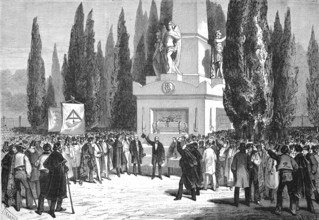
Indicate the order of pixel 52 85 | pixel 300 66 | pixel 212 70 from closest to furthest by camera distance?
pixel 300 66
pixel 52 85
pixel 212 70

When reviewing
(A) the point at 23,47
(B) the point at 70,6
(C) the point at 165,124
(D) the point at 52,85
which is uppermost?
(B) the point at 70,6

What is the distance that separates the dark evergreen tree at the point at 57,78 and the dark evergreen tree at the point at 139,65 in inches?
84.3

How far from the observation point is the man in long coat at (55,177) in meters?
11.1

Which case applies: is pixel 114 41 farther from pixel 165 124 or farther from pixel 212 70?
pixel 212 70

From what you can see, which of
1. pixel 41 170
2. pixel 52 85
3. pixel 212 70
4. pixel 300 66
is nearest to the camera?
pixel 41 170

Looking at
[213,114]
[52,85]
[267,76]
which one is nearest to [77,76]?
[52,85]

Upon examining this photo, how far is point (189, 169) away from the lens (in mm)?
11531

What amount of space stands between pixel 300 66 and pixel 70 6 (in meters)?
6.12

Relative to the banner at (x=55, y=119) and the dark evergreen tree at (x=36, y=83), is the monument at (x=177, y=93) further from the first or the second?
the dark evergreen tree at (x=36, y=83)

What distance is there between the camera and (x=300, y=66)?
12438mm

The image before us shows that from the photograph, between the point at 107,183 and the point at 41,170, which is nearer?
the point at 41,170

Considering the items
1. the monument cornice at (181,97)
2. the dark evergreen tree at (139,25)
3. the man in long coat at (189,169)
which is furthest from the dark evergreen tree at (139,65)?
the man in long coat at (189,169)

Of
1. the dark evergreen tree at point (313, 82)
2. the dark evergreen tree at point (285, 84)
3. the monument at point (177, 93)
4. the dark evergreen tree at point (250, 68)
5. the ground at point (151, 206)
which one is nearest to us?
the ground at point (151, 206)

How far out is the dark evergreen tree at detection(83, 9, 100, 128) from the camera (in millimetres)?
13266
